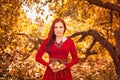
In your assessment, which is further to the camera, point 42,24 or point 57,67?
point 42,24

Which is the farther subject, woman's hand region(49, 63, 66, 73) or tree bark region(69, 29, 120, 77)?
tree bark region(69, 29, 120, 77)

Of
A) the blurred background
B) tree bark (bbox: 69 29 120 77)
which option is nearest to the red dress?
the blurred background

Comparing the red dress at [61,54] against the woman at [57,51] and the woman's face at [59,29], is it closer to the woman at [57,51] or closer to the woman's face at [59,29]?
the woman at [57,51]

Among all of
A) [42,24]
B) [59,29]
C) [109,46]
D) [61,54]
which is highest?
[59,29]

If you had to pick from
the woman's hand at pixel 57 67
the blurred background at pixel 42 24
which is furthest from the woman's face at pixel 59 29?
the blurred background at pixel 42 24

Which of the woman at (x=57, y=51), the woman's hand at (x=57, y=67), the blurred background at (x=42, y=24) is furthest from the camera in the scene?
the blurred background at (x=42, y=24)

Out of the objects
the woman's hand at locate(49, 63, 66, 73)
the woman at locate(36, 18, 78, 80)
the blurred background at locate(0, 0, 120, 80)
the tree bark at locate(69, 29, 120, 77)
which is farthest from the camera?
the tree bark at locate(69, 29, 120, 77)

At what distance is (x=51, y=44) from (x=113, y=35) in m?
9.18

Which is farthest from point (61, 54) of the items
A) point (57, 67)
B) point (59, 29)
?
point (59, 29)

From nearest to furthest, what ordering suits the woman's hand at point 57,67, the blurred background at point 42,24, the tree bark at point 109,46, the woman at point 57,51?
the woman's hand at point 57,67
the woman at point 57,51
the blurred background at point 42,24
the tree bark at point 109,46

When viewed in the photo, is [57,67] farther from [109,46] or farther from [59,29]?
[109,46]

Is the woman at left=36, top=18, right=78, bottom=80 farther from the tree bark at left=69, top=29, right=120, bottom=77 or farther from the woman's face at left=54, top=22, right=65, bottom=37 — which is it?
the tree bark at left=69, top=29, right=120, bottom=77

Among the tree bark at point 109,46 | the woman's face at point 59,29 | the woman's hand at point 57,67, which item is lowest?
the tree bark at point 109,46

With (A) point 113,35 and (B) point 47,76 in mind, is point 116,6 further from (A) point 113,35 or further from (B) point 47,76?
(B) point 47,76
